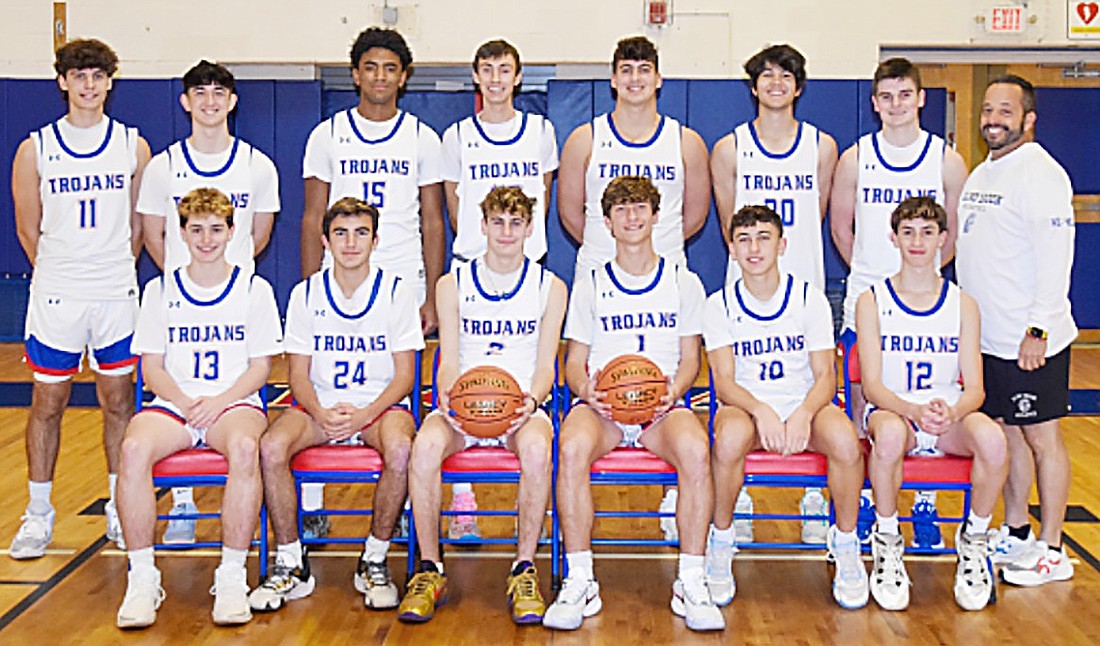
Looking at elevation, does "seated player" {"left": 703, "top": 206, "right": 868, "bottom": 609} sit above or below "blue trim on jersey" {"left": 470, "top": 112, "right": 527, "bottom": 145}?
below

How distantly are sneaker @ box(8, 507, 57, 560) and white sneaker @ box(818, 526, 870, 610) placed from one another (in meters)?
2.76

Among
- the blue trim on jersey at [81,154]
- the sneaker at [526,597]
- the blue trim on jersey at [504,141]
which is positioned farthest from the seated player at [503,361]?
the blue trim on jersey at [81,154]

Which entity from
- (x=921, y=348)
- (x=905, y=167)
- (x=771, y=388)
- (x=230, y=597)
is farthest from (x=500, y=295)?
(x=905, y=167)

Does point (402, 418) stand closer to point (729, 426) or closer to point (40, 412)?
point (729, 426)

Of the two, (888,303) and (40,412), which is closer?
(888,303)

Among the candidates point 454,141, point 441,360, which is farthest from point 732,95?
point 441,360

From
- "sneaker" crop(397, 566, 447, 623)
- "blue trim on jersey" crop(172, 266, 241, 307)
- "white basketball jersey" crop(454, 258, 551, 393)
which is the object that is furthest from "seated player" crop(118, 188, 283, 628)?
"white basketball jersey" crop(454, 258, 551, 393)

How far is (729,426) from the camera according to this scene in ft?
13.5

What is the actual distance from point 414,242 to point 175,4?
6.01 metres

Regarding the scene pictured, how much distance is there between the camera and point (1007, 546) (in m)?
4.41

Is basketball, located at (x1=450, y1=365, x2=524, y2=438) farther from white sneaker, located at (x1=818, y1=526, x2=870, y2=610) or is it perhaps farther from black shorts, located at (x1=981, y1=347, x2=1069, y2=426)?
black shorts, located at (x1=981, y1=347, x2=1069, y2=426)

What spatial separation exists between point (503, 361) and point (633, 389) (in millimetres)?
486

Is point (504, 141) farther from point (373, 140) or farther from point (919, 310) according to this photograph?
point (919, 310)

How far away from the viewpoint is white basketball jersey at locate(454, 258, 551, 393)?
432 centimetres
